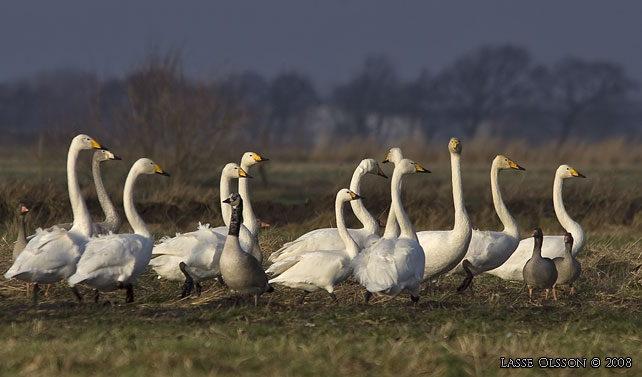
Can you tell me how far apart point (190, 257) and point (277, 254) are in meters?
1.36

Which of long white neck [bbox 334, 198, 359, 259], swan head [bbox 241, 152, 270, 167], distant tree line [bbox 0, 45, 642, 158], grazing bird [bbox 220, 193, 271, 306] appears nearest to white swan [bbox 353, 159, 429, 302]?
long white neck [bbox 334, 198, 359, 259]

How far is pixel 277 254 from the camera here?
1007 cm

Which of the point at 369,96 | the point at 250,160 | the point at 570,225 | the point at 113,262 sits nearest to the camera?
the point at 113,262

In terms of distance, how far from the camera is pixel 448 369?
6168 millimetres

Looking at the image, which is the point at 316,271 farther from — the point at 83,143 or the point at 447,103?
the point at 447,103

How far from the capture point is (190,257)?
8.88 metres

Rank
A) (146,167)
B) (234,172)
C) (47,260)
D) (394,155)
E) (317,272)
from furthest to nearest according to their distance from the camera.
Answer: (394,155)
(234,172)
(146,167)
(317,272)
(47,260)

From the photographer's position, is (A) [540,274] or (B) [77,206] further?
(B) [77,206]

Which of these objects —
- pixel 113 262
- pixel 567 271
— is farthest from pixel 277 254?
pixel 567 271

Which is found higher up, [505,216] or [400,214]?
[400,214]

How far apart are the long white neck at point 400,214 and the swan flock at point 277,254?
1 cm

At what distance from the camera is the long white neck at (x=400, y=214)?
9342mm

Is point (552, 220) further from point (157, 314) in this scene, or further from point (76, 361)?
point (76, 361)

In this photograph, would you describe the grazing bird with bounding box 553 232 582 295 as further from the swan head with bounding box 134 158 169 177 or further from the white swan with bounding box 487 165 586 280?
the swan head with bounding box 134 158 169 177
